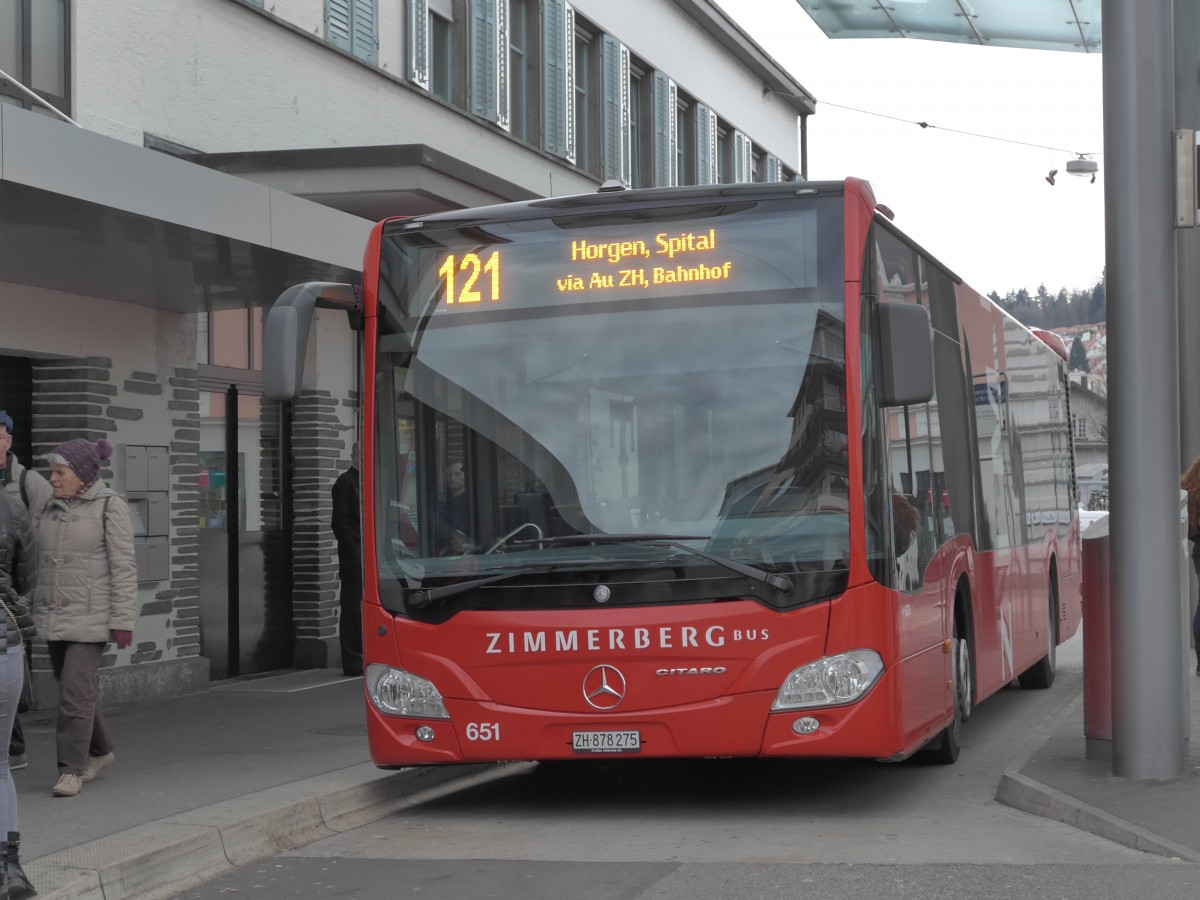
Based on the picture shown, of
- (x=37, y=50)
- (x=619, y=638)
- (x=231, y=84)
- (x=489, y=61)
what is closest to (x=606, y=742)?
(x=619, y=638)

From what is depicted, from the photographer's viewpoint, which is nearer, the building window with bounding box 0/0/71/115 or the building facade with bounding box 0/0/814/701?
the building facade with bounding box 0/0/814/701

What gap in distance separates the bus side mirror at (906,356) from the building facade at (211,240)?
157 inches

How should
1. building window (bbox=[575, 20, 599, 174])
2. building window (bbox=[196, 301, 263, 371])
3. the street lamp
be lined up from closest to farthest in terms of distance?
building window (bbox=[196, 301, 263, 371]) → building window (bbox=[575, 20, 599, 174]) → the street lamp

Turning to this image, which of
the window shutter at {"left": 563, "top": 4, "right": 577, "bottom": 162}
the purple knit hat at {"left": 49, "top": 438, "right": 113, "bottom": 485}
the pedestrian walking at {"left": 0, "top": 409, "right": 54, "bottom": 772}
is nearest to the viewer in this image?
the purple knit hat at {"left": 49, "top": 438, "right": 113, "bottom": 485}

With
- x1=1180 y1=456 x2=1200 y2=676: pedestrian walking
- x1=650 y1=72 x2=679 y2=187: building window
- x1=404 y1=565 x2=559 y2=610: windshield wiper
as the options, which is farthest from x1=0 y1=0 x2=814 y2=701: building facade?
x1=650 y1=72 x2=679 y2=187: building window

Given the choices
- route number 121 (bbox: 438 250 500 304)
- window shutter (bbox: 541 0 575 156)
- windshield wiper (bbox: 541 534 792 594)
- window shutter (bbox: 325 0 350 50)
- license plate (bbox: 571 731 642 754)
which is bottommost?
license plate (bbox: 571 731 642 754)

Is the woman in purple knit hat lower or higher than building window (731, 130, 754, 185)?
lower

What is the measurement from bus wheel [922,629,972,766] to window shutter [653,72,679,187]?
15.5 m

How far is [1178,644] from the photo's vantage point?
28.0ft

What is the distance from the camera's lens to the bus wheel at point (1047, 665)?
14.6 metres

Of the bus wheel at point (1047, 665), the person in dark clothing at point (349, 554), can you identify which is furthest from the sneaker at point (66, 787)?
the bus wheel at point (1047, 665)

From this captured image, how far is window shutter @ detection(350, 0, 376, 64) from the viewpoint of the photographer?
16375 millimetres

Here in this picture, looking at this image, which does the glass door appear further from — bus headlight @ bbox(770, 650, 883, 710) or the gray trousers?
bus headlight @ bbox(770, 650, 883, 710)

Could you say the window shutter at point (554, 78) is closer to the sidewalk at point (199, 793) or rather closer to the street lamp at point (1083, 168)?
the street lamp at point (1083, 168)
